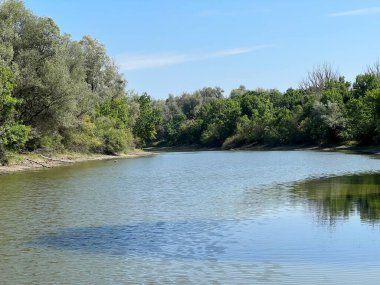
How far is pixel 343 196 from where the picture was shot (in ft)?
83.8

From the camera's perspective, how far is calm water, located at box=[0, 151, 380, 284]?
39.9 feet

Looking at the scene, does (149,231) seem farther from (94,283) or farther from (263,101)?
(263,101)

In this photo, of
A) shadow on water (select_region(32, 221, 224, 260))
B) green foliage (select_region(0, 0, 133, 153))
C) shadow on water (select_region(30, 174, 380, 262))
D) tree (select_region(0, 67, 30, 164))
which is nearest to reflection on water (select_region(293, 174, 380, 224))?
shadow on water (select_region(30, 174, 380, 262))

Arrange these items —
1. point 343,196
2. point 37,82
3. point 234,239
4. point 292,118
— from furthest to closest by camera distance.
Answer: point 292,118 → point 37,82 → point 343,196 → point 234,239

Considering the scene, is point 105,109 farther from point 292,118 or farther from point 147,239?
point 147,239

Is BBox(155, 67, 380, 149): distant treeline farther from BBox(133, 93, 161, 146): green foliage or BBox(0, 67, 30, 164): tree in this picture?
BBox(0, 67, 30, 164): tree

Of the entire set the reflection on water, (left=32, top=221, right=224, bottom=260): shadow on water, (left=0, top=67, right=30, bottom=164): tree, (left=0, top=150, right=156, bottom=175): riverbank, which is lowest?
(left=32, top=221, right=224, bottom=260): shadow on water

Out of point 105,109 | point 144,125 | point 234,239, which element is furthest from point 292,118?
point 234,239

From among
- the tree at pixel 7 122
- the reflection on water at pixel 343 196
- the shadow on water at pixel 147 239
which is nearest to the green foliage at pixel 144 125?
the tree at pixel 7 122

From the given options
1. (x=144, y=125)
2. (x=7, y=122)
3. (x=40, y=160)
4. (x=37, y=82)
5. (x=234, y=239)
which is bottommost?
(x=234, y=239)

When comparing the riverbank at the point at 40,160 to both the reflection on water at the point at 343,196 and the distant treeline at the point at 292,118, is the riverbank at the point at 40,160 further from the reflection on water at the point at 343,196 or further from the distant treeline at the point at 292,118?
the distant treeline at the point at 292,118

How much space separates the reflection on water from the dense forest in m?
25.6

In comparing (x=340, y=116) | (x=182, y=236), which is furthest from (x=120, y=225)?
(x=340, y=116)

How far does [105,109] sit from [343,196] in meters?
65.3
